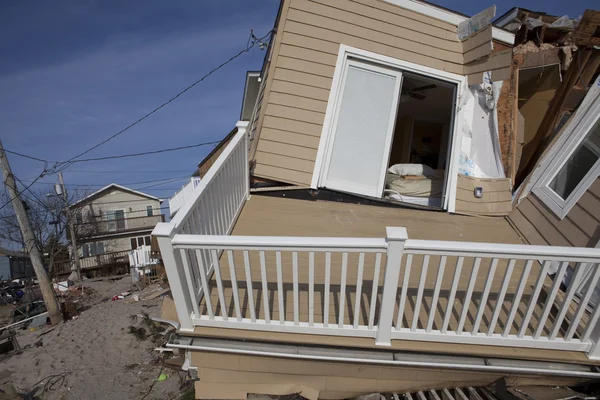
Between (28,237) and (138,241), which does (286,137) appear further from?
(138,241)

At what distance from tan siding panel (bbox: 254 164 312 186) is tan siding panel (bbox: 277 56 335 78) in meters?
1.40

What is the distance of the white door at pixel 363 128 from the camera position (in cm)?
433

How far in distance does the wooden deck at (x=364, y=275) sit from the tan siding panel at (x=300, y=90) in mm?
1485

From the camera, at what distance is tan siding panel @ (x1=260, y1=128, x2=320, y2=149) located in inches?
166

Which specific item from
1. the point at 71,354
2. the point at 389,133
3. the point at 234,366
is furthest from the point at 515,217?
the point at 71,354

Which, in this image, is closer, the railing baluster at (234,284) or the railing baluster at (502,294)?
the railing baluster at (502,294)

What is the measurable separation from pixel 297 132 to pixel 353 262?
2106 millimetres

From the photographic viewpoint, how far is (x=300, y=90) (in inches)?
166

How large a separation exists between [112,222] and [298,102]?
29188 mm

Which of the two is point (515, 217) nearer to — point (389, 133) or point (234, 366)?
point (389, 133)

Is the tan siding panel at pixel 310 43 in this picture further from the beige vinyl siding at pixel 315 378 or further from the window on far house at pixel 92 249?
the window on far house at pixel 92 249

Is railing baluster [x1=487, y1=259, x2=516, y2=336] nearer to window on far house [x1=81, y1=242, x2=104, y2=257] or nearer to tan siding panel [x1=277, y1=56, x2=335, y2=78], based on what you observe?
tan siding panel [x1=277, y1=56, x2=335, y2=78]

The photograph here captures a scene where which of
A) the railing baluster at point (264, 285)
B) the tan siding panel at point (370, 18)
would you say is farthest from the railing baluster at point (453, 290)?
the tan siding panel at point (370, 18)

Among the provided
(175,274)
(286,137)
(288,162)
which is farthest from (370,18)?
(175,274)
